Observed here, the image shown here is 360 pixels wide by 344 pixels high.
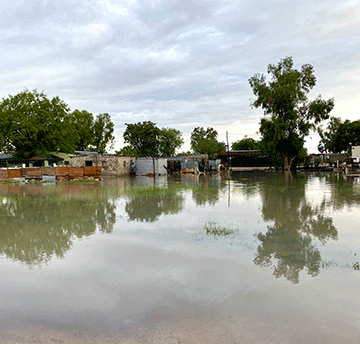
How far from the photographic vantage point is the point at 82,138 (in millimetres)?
71375

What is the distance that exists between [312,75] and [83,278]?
1932 inches

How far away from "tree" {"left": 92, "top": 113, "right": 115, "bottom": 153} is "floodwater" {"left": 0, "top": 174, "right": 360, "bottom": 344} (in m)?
66.7

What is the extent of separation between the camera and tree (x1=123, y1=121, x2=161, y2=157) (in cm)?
8100

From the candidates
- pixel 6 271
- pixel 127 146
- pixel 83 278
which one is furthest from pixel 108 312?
pixel 127 146

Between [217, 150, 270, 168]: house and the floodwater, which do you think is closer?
the floodwater

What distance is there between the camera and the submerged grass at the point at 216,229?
849 cm

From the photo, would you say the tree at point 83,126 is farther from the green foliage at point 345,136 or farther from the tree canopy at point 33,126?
the green foliage at point 345,136

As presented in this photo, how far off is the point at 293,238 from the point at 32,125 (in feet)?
156

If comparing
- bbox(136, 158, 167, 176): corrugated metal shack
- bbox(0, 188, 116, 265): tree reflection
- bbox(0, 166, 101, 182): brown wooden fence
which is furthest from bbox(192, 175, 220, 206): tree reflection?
bbox(136, 158, 167, 176): corrugated metal shack

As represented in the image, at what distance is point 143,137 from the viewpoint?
81188 mm

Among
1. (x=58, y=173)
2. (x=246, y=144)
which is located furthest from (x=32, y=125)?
(x=246, y=144)

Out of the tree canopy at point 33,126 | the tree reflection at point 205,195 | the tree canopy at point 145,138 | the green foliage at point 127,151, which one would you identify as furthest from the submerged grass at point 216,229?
the tree canopy at point 145,138

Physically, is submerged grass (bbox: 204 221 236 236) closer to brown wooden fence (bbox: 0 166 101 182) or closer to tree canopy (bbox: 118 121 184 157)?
brown wooden fence (bbox: 0 166 101 182)

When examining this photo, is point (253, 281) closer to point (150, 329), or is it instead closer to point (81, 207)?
point (150, 329)
